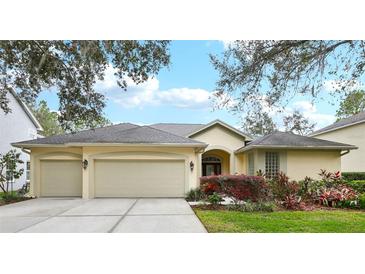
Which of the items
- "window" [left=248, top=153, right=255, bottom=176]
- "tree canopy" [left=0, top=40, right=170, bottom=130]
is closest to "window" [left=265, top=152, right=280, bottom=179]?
"window" [left=248, top=153, right=255, bottom=176]

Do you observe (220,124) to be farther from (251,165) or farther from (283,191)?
(283,191)

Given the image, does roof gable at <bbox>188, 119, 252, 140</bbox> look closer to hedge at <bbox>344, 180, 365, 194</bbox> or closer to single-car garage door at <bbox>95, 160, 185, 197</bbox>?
single-car garage door at <bbox>95, 160, 185, 197</bbox>

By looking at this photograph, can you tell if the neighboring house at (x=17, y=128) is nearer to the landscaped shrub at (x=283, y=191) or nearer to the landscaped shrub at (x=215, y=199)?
the landscaped shrub at (x=215, y=199)

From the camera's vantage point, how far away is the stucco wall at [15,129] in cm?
1156

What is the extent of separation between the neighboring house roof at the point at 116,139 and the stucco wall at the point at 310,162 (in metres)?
4.82

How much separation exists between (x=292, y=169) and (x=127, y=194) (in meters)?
7.42

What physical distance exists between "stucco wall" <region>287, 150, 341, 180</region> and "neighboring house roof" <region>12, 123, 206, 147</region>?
190 inches

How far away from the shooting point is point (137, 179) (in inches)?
437

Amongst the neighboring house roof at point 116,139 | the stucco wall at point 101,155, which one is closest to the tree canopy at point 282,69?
the neighboring house roof at point 116,139

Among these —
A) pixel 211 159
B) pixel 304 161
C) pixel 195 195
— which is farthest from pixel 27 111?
pixel 304 161

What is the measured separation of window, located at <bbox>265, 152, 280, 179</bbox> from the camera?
13109 mm
